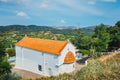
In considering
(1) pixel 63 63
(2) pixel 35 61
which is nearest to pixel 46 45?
(2) pixel 35 61

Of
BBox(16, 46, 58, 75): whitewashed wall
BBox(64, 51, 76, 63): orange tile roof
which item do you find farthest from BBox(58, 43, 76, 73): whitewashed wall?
BBox(16, 46, 58, 75): whitewashed wall

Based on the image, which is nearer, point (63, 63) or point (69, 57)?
point (63, 63)

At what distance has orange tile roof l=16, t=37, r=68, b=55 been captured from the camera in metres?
35.2

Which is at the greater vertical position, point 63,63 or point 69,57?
point 69,57

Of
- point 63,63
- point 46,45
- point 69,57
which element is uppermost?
point 46,45

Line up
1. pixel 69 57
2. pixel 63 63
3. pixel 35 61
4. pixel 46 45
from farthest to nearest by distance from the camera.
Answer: pixel 35 61
pixel 46 45
pixel 69 57
pixel 63 63

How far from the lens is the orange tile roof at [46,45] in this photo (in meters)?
35.2

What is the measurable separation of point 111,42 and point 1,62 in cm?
2314

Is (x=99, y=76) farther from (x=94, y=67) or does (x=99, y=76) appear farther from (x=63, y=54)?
(x=63, y=54)

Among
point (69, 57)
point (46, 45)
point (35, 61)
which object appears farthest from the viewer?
point (35, 61)

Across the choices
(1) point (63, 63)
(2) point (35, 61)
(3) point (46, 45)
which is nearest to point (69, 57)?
(1) point (63, 63)

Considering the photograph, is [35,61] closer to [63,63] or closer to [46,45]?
[46,45]

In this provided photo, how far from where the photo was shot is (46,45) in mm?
37156

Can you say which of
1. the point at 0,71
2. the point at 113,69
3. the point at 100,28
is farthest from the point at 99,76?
the point at 100,28
